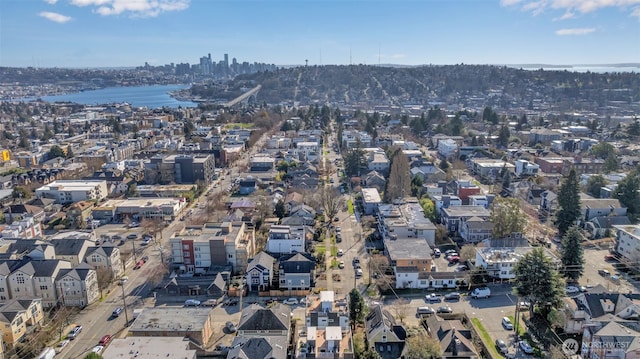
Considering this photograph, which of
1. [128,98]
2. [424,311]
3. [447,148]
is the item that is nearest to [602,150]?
[447,148]

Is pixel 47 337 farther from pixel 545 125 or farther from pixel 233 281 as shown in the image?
pixel 545 125

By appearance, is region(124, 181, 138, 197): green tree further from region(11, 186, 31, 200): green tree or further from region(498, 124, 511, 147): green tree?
region(498, 124, 511, 147): green tree

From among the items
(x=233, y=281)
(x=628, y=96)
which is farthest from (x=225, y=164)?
(x=628, y=96)

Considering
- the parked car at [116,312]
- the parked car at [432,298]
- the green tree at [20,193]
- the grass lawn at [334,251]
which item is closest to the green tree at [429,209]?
the grass lawn at [334,251]

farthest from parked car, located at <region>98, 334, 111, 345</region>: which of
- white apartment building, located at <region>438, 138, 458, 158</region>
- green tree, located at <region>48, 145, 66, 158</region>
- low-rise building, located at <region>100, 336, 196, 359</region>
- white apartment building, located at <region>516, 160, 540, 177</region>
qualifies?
white apartment building, located at <region>438, 138, 458, 158</region>

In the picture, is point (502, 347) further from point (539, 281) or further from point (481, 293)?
point (481, 293)

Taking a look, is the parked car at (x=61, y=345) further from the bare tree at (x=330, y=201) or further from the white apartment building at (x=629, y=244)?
the white apartment building at (x=629, y=244)
